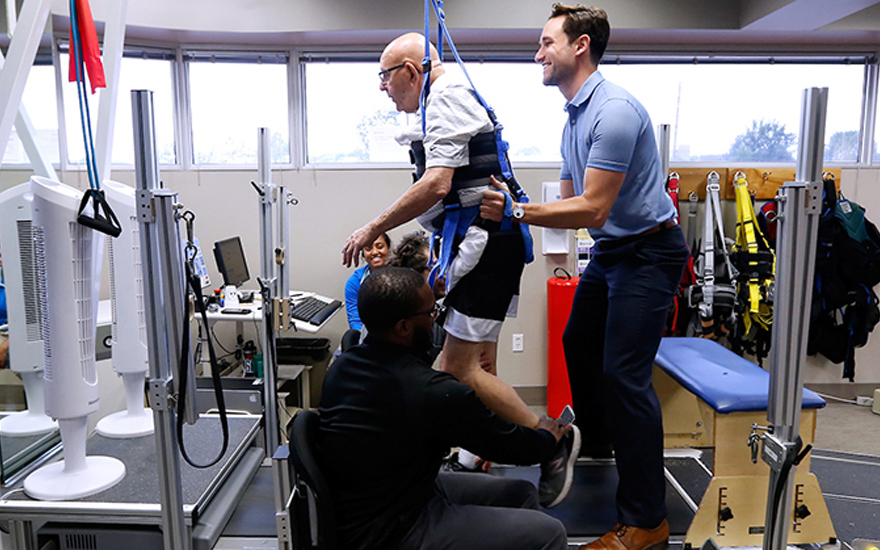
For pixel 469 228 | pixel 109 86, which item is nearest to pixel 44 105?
pixel 109 86

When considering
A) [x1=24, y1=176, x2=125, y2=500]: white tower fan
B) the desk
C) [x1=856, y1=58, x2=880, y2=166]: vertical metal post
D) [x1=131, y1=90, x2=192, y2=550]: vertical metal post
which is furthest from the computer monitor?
[x1=856, y1=58, x2=880, y2=166]: vertical metal post

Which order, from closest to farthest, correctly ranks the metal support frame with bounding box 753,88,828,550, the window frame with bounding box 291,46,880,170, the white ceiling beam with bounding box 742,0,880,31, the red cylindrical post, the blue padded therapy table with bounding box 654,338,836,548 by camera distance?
1. the metal support frame with bounding box 753,88,828,550
2. the blue padded therapy table with bounding box 654,338,836,548
3. the white ceiling beam with bounding box 742,0,880,31
4. the red cylindrical post
5. the window frame with bounding box 291,46,880,170

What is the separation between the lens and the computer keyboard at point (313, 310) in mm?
3516

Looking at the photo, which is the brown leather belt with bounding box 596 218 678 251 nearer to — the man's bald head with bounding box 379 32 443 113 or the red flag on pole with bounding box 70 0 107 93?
the man's bald head with bounding box 379 32 443 113

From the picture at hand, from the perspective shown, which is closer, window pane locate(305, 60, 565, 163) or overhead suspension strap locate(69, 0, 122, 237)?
overhead suspension strap locate(69, 0, 122, 237)

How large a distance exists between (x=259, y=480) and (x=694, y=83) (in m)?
3.87

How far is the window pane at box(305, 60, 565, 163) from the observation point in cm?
437

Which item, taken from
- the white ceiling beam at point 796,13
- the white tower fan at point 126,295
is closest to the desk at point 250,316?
the white tower fan at point 126,295

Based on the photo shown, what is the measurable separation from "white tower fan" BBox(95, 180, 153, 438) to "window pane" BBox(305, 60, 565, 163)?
1.98 metres

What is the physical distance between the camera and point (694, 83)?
4.43 m

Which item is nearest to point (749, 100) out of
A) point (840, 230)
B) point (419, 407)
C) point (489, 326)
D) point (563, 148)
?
point (840, 230)

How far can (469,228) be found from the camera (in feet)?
6.30

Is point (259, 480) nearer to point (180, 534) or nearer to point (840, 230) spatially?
point (180, 534)

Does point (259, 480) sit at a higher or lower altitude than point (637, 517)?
lower
